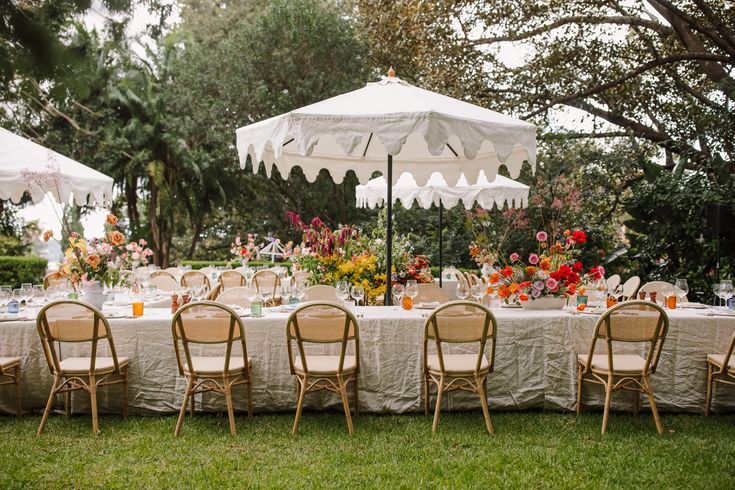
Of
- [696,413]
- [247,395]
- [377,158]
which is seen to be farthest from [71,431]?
[696,413]

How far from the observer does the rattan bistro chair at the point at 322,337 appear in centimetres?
472

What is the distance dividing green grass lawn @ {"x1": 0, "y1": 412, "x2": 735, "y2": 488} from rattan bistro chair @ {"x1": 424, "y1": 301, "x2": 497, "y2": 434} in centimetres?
34

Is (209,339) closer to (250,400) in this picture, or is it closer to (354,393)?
(250,400)

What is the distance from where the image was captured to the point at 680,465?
4148 mm

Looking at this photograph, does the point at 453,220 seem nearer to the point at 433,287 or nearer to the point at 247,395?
the point at 433,287

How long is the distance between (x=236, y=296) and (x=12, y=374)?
1.97 meters

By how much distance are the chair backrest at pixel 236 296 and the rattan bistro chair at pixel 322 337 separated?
1.37 metres

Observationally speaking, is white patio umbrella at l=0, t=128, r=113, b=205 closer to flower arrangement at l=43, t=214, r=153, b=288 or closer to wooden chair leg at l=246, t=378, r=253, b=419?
flower arrangement at l=43, t=214, r=153, b=288

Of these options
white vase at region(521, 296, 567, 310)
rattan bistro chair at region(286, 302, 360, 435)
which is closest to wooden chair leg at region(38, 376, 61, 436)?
rattan bistro chair at region(286, 302, 360, 435)

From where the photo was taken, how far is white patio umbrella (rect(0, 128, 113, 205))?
637 cm

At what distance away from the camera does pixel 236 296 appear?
6.16 m

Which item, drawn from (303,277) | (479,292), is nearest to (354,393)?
(479,292)

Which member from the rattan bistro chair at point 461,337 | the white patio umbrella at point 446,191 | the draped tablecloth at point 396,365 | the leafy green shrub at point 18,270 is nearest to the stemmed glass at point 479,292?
the draped tablecloth at point 396,365

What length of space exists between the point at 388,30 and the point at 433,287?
8427 mm
